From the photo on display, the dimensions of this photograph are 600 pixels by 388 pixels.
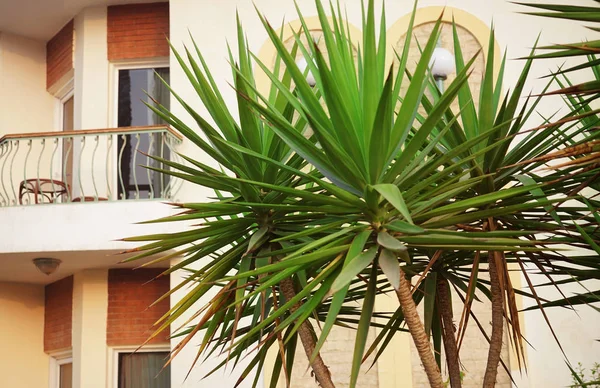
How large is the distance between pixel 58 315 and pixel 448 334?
851cm

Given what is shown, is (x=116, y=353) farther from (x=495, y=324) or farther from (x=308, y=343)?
(x=495, y=324)

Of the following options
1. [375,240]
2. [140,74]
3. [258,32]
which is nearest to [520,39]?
[258,32]

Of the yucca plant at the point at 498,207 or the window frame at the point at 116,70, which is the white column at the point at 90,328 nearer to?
the window frame at the point at 116,70

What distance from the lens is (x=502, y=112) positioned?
472cm

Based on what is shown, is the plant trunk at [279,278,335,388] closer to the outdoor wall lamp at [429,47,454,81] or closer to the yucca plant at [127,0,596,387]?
the yucca plant at [127,0,596,387]

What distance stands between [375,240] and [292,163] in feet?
3.19

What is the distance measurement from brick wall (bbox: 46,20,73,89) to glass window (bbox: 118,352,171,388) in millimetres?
4170

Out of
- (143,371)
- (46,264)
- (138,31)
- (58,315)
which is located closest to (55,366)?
(58,315)

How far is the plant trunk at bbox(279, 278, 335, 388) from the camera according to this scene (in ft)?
14.9

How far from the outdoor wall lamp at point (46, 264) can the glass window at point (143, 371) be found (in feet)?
5.27

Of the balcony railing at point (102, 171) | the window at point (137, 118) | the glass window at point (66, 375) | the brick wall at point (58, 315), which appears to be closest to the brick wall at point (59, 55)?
the window at point (137, 118)

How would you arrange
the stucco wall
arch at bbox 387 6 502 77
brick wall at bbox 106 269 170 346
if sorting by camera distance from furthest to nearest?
the stucco wall
brick wall at bbox 106 269 170 346
arch at bbox 387 6 502 77

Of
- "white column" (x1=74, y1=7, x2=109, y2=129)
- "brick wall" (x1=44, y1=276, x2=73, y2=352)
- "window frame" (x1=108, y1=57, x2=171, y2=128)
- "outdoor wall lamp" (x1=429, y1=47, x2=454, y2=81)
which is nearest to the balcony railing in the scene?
"white column" (x1=74, y1=7, x2=109, y2=129)

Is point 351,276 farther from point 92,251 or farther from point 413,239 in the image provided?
point 92,251
